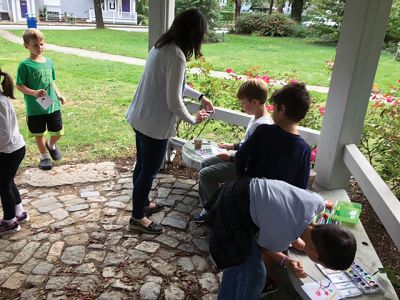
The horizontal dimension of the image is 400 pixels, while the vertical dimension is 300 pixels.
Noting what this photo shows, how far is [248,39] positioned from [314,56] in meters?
3.51

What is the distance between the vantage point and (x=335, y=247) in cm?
161

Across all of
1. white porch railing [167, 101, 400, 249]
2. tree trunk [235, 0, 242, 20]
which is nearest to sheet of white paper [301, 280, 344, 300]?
white porch railing [167, 101, 400, 249]

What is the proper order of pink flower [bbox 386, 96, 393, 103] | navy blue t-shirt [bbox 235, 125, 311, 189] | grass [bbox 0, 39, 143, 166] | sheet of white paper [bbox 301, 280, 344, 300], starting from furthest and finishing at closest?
grass [bbox 0, 39, 143, 166] < pink flower [bbox 386, 96, 393, 103] < navy blue t-shirt [bbox 235, 125, 311, 189] < sheet of white paper [bbox 301, 280, 344, 300]

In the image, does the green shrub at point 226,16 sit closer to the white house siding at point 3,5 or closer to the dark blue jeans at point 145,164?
the dark blue jeans at point 145,164

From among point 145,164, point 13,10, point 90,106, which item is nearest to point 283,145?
point 145,164

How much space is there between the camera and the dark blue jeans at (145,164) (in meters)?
2.76

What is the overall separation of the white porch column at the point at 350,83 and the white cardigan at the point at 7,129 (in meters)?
2.44

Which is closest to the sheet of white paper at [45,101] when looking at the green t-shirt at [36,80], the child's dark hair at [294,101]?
the green t-shirt at [36,80]

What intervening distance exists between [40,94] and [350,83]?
9.87 feet

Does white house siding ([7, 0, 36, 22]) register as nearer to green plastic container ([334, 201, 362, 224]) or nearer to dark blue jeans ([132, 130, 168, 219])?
dark blue jeans ([132, 130, 168, 219])

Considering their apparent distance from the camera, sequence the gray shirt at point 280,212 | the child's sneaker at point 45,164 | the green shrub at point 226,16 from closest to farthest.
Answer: the gray shirt at point 280,212 < the child's sneaker at point 45,164 < the green shrub at point 226,16

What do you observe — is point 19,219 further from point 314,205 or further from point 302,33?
point 302,33

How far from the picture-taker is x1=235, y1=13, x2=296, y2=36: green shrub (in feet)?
30.8

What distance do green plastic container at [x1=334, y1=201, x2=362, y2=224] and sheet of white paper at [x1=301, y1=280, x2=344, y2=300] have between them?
67 centimetres
